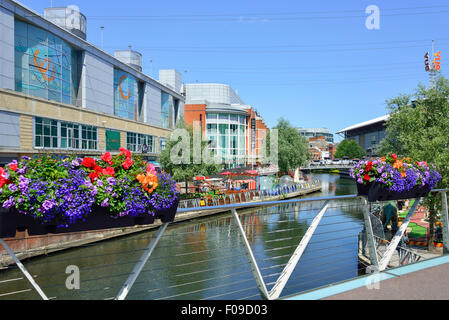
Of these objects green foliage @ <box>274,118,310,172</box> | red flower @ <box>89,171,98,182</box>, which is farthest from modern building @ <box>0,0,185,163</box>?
green foliage @ <box>274,118,310,172</box>

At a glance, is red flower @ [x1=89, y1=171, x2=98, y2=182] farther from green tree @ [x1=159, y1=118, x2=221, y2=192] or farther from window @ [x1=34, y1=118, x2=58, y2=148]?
green tree @ [x1=159, y1=118, x2=221, y2=192]

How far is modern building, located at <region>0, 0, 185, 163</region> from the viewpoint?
1981 centimetres

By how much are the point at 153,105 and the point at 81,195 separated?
3925cm

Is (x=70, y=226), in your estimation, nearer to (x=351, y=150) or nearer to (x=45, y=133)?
(x=45, y=133)

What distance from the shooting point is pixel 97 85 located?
95.2ft

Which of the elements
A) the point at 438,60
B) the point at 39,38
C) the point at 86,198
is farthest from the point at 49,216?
the point at 438,60

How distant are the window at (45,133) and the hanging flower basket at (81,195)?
21.9 meters

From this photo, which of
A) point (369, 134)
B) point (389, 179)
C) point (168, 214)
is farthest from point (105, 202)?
point (369, 134)

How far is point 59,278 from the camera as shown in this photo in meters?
13.8

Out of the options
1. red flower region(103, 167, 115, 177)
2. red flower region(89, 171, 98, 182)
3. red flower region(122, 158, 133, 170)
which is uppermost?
red flower region(122, 158, 133, 170)

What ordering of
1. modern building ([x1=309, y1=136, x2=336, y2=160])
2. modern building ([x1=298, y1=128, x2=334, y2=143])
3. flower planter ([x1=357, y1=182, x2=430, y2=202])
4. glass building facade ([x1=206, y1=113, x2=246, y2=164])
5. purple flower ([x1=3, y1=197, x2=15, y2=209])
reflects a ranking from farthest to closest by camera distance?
modern building ([x1=298, y1=128, x2=334, y2=143]) < modern building ([x1=309, y1=136, x2=336, y2=160]) < glass building facade ([x1=206, y1=113, x2=246, y2=164]) < flower planter ([x1=357, y1=182, x2=430, y2=202]) < purple flower ([x1=3, y1=197, x2=15, y2=209])

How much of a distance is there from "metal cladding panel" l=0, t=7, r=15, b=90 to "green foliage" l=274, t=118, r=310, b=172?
39.0 metres

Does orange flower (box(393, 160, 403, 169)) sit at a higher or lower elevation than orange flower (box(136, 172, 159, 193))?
higher
